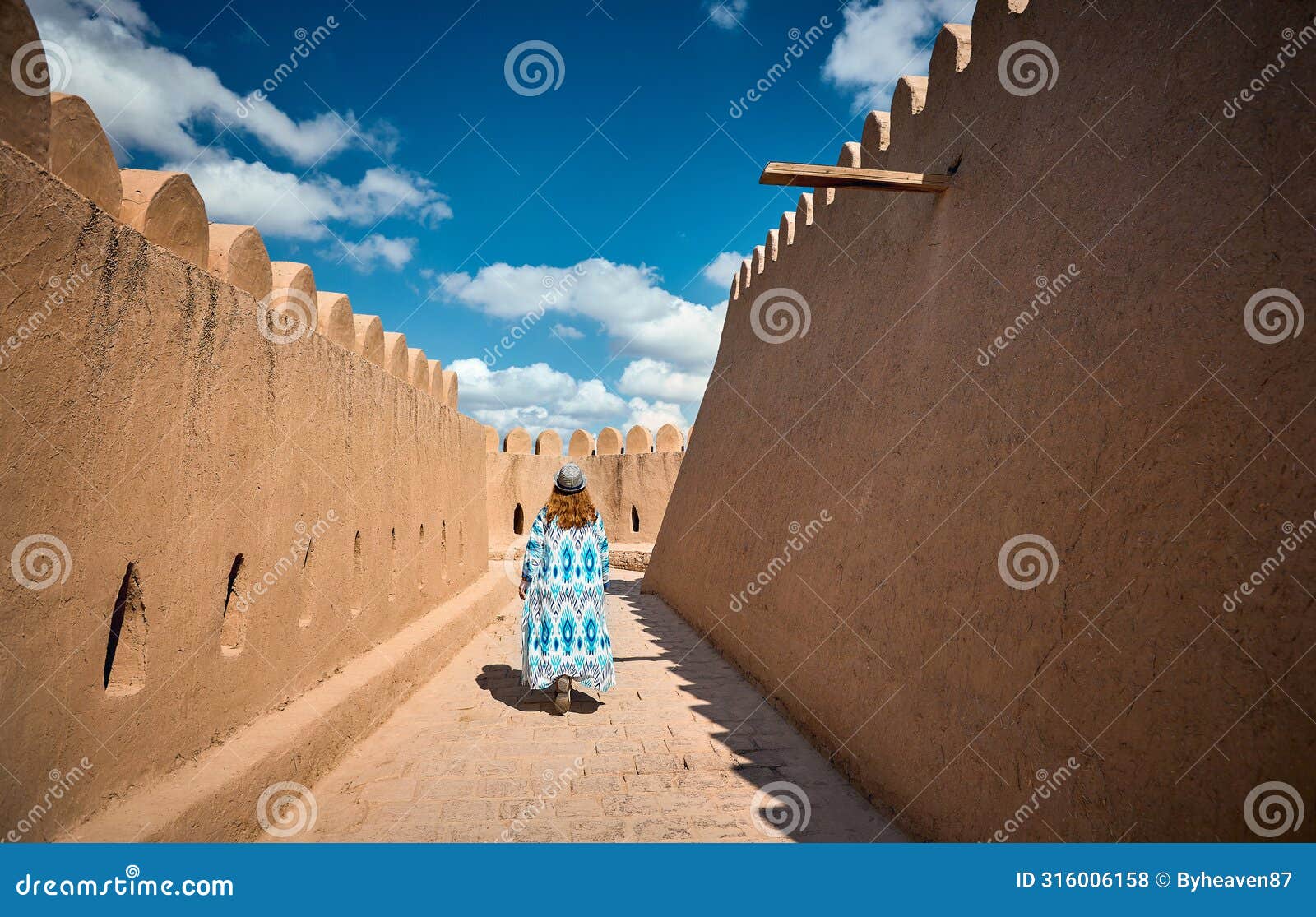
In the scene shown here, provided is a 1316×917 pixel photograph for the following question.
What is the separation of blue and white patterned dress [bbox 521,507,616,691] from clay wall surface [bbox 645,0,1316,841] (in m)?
1.64

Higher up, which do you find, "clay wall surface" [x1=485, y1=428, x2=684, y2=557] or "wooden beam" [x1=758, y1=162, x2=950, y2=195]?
"clay wall surface" [x1=485, y1=428, x2=684, y2=557]

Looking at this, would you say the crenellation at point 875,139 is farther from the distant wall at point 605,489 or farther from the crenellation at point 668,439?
the crenellation at point 668,439

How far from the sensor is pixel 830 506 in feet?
17.4

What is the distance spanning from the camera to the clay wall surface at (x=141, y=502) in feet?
7.61

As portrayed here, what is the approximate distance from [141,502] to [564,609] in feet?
10.7

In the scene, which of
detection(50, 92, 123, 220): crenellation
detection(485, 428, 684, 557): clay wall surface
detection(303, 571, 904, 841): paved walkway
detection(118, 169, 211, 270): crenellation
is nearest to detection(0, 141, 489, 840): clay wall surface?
detection(118, 169, 211, 270): crenellation

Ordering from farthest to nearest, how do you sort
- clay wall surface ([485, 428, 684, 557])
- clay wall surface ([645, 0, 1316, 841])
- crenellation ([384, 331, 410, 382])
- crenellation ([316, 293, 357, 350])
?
clay wall surface ([485, 428, 684, 557]) < crenellation ([384, 331, 410, 382]) < crenellation ([316, 293, 357, 350]) < clay wall surface ([645, 0, 1316, 841])

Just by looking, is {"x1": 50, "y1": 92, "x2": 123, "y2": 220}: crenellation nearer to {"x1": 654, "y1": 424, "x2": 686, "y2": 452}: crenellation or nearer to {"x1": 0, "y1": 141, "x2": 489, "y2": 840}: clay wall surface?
Answer: {"x1": 0, "y1": 141, "x2": 489, "y2": 840}: clay wall surface

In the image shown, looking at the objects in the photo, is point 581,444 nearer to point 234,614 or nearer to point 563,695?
point 563,695

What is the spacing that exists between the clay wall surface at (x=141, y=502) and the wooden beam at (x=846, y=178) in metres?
3.08

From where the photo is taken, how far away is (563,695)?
18.4 ft

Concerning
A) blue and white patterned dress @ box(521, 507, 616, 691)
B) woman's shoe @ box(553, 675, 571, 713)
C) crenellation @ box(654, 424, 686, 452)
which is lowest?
woman's shoe @ box(553, 675, 571, 713)

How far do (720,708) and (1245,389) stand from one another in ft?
14.9

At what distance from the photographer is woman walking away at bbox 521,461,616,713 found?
18.4 feet
